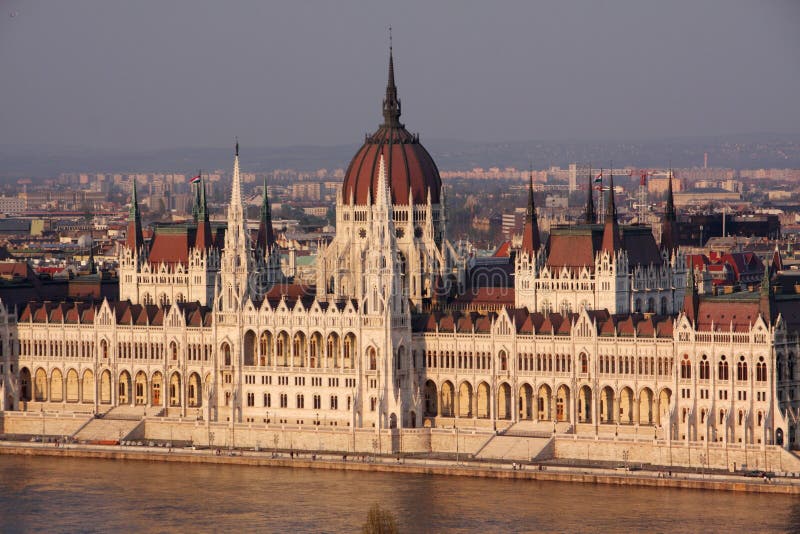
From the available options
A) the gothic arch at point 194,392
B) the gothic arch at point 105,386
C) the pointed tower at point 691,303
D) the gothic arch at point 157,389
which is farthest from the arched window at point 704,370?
the gothic arch at point 105,386

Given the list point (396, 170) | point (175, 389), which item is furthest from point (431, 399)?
point (396, 170)

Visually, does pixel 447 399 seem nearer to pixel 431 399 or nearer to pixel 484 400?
pixel 431 399

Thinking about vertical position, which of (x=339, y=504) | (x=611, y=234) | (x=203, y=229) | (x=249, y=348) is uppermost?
(x=203, y=229)

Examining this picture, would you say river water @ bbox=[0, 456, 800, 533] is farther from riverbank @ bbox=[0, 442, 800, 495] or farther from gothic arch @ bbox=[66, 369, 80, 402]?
gothic arch @ bbox=[66, 369, 80, 402]

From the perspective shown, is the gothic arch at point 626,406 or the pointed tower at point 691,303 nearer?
the pointed tower at point 691,303

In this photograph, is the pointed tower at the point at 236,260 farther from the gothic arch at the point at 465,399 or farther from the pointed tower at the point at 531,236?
the pointed tower at the point at 531,236

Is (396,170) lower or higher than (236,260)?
higher
